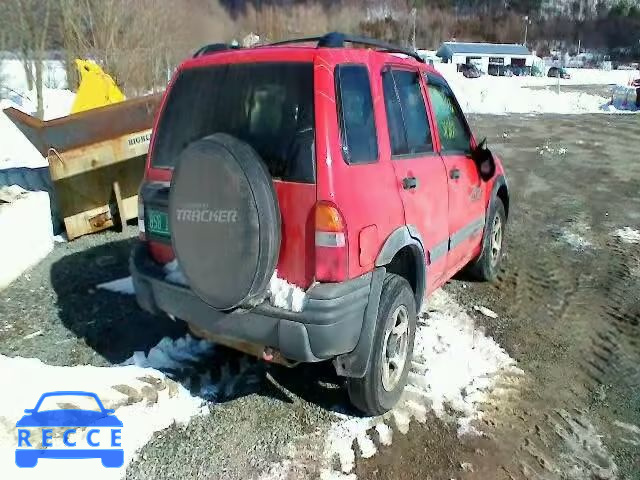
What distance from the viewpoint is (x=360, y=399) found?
3244 mm

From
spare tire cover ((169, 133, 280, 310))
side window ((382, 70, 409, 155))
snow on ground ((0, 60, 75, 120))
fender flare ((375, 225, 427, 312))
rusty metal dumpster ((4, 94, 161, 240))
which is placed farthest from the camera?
snow on ground ((0, 60, 75, 120))

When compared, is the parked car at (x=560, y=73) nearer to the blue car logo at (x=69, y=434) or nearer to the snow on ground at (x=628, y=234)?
the snow on ground at (x=628, y=234)

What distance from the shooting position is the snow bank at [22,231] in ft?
17.7

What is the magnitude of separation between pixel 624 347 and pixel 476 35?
4110 inches

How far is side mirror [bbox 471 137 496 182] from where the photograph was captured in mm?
4574

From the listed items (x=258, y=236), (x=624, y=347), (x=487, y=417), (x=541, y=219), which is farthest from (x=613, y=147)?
(x=258, y=236)

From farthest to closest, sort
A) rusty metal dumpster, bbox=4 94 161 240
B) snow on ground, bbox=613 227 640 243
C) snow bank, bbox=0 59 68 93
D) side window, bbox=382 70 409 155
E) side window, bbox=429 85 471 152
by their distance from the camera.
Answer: snow bank, bbox=0 59 68 93 < snow on ground, bbox=613 227 640 243 < rusty metal dumpster, bbox=4 94 161 240 < side window, bbox=429 85 471 152 < side window, bbox=382 70 409 155

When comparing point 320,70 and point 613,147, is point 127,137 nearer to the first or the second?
point 320,70

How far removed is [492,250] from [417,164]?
2264mm

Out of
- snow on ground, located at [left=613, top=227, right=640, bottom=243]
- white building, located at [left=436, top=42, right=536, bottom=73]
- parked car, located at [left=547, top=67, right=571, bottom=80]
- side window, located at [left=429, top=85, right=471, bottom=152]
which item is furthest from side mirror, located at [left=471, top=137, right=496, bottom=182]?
white building, located at [left=436, top=42, right=536, bottom=73]

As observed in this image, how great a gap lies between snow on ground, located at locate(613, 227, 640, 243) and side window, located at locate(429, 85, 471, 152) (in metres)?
3.47

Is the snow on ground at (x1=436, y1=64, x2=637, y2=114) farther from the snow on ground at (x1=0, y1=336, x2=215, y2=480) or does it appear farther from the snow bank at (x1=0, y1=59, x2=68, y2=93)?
the snow on ground at (x1=0, y1=336, x2=215, y2=480)

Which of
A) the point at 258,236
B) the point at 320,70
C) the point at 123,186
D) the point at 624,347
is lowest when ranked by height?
the point at 624,347

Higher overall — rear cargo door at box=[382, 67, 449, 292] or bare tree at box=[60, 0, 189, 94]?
bare tree at box=[60, 0, 189, 94]
